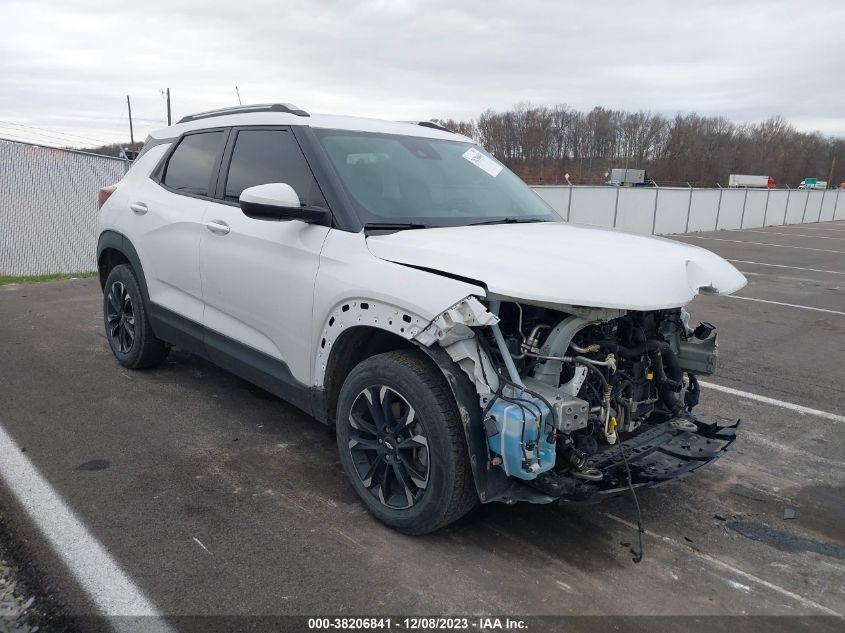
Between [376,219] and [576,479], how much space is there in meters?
1.59

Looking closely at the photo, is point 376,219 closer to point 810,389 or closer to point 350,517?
point 350,517

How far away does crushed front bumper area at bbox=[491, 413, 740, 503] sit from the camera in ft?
9.30

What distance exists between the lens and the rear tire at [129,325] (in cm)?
515

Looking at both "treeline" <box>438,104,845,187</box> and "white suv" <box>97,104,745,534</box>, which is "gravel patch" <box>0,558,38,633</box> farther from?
"treeline" <box>438,104,845,187</box>

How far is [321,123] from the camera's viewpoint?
3893 mm

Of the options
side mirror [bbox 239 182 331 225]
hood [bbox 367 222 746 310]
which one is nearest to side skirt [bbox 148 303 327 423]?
side mirror [bbox 239 182 331 225]

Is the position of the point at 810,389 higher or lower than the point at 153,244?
lower

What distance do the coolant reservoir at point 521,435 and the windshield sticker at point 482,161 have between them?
209cm

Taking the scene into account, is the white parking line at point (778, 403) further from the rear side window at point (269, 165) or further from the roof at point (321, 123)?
the rear side window at point (269, 165)

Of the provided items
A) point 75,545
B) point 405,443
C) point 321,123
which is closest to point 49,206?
point 321,123

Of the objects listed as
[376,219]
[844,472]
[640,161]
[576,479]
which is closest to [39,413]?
[376,219]

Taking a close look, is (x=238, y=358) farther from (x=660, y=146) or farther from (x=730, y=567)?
(x=660, y=146)

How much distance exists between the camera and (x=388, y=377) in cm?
304

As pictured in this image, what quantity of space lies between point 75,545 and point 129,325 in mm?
2690
